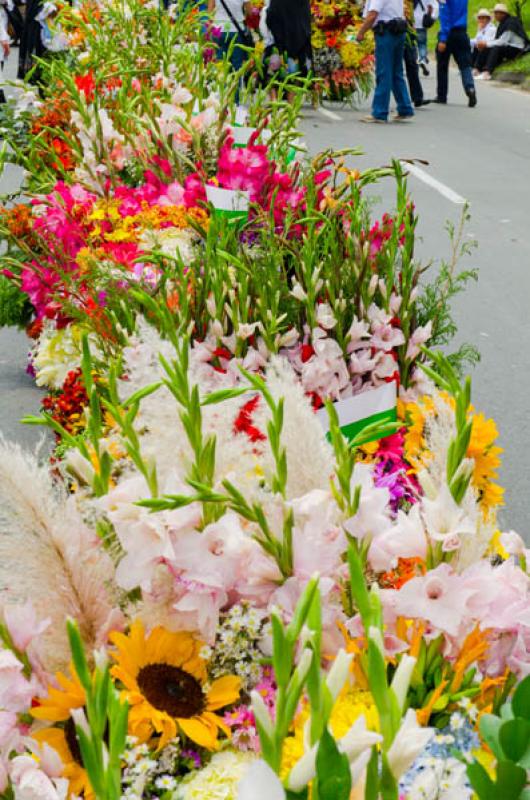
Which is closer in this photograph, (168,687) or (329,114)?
(168,687)

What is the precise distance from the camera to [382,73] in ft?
41.7

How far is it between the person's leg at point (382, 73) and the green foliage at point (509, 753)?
1217 centimetres

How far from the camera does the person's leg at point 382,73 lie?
40.9ft

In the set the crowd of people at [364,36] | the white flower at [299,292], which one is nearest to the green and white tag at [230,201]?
the white flower at [299,292]

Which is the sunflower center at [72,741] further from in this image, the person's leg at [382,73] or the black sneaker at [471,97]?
the black sneaker at [471,97]

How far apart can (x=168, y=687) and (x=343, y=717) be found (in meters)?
0.20

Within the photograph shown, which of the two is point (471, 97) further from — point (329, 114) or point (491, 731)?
point (491, 731)

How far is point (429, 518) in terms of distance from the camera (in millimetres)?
1124

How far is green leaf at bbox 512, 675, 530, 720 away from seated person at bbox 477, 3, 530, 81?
21146mm

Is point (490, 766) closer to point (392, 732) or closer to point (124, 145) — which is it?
point (392, 732)

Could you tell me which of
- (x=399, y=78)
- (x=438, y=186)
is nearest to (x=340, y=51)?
(x=399, y=78)

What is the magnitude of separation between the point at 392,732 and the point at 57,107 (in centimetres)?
417

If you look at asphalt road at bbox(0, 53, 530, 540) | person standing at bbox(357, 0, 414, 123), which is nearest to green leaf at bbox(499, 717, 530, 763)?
asphalt road at bbox(0, 53, 530, 540)

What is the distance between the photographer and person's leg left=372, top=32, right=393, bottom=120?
12466 millimetres
